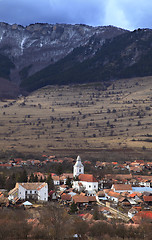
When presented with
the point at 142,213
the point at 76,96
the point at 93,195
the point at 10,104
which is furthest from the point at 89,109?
the point at 142,213

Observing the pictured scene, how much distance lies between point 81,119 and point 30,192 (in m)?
96.6

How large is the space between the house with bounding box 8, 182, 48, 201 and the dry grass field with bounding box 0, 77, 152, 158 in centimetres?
5548

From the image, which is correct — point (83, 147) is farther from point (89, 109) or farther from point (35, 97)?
point (35, 97)

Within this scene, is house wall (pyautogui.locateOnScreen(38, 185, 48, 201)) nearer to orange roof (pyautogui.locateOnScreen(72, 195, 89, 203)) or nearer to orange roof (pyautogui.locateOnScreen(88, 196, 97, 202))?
orange roof (pyautogui.locateOnScreen(72, 195, 89, 203))

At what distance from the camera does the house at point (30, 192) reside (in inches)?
2002

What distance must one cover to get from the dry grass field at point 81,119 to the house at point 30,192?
55.5m

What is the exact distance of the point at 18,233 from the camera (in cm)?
2973

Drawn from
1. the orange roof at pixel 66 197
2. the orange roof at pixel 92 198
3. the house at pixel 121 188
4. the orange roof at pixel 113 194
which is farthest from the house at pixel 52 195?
the house at pixel 121 188

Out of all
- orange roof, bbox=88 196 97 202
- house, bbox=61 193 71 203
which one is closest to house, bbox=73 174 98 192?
orange roof, bbox=88 196 97 202

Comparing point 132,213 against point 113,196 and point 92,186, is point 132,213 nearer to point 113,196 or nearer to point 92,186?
point 113,196

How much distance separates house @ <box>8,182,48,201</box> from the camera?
167 feet

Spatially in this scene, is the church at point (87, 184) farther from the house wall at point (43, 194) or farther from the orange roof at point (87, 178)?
the house wall at point (43, 194)

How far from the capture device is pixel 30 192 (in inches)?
2044

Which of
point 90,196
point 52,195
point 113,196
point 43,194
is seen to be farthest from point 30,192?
point 113,196
